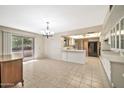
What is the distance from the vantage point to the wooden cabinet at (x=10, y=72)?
7.02 ft

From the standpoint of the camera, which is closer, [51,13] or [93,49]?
[51,13]

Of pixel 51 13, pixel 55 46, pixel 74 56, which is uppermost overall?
pixel 51 13

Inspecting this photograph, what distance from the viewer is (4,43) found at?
16.5ft

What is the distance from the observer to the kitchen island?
602cm

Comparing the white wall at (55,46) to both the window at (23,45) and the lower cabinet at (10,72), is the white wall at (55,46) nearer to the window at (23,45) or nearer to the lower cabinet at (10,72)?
the window at (23,45)

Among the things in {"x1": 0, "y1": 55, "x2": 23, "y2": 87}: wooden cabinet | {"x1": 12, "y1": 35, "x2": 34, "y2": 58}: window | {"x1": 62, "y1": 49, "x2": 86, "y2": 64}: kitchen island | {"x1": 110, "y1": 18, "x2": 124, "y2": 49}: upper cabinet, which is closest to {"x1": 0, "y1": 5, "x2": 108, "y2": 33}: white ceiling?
{"x1": 110, "y1": 18, "x2": 124, "y2": 49}: upper cabinet

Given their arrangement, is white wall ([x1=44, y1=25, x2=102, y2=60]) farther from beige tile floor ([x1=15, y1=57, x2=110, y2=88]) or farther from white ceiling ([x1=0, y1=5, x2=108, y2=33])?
beige tile floor ([x1=15, y1=57, x2=110, y2=88])

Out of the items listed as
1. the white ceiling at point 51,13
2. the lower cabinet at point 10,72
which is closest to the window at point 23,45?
the white ceiling at point 51,13

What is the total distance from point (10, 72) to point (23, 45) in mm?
5079

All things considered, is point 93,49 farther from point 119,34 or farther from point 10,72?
point 10,72

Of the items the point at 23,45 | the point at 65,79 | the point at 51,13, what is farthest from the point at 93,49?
the point at 51,13

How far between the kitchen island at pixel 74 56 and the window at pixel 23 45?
310 cm

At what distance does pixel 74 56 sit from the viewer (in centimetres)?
641

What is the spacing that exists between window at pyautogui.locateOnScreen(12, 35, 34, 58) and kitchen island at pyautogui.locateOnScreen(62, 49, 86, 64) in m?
3.10
